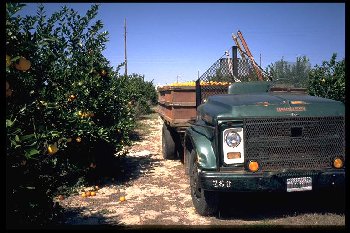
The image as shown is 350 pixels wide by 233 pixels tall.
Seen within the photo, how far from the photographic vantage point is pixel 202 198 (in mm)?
4168

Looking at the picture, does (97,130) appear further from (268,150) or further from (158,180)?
(268,150)

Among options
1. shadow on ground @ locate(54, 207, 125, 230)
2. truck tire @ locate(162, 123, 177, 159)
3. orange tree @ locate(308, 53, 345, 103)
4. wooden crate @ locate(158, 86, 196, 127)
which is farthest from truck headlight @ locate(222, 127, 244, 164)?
orange tree @ locate(308, 53, 345, 103)

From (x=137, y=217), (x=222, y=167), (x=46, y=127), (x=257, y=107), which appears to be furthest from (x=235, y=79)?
(x=46, y=127)

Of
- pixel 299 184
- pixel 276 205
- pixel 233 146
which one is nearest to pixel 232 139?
pixel 233 146

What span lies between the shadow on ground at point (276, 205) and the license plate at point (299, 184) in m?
0.77

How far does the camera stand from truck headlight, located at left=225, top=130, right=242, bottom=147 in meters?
3.67

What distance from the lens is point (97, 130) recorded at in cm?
580

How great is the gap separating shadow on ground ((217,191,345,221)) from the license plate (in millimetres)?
771

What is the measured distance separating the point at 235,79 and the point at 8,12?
4.25m

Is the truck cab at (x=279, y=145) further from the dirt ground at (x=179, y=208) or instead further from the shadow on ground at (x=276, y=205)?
the shadow on ground at (x=276, y=205)

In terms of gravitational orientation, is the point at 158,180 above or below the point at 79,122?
below

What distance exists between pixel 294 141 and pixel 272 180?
1.92ft

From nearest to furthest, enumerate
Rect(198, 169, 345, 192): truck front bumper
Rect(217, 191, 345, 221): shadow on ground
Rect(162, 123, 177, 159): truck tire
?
Rect(198, 169, 345, 192): truck front bumper < Rect(217, 191, 345, 221): shadow on ground < Rect(162, 123, 177, 159): truck tire

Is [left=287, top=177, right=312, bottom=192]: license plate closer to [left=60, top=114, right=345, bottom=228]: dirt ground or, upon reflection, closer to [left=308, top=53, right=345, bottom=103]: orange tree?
[left=60, top=114, right=345, bottom=228]: dirt ground
